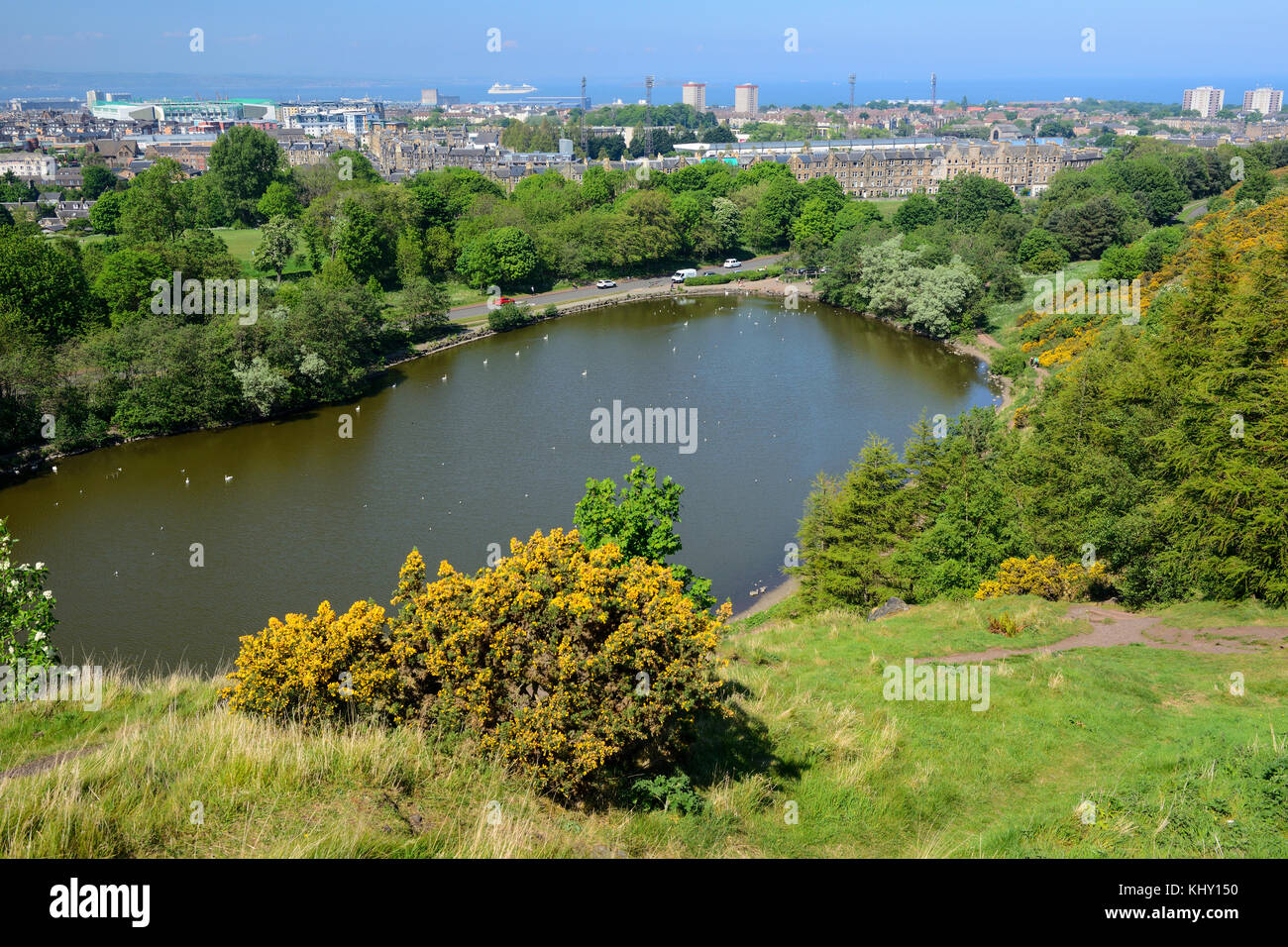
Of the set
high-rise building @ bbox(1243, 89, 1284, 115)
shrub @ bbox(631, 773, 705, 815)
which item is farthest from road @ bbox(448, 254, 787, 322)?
high-rise building @ bbox(1243, 89, 1284, 115)

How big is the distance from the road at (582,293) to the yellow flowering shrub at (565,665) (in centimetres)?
3756

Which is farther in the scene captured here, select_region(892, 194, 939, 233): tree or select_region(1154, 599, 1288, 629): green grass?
select_region(892, 194, 939, 233): tree

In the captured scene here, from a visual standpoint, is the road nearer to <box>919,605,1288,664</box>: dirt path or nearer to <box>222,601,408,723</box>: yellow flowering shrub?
<box>919,605,1288,664</box>: dirt path

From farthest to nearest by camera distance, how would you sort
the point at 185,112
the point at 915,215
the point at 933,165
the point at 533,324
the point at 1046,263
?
1. the point at 185,112
2. the point at 933,165
3. the point at 915,215
4. the point at 1046,263
5. the point at 533,324

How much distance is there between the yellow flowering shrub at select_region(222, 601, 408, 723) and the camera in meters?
7.75

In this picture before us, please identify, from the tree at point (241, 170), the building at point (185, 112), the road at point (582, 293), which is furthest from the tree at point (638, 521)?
the building at point (185, 112)

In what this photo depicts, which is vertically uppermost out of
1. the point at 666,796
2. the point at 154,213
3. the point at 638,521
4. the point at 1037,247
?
the point at 154,213

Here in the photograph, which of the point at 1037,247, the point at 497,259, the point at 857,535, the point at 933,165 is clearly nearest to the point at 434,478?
the point at 857,535

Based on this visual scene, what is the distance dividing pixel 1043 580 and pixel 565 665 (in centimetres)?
1175

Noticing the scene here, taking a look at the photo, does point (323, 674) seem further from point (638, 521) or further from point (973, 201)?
point (973, 201)

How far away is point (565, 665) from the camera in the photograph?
23.2ft

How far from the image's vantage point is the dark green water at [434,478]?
1992 centimetres

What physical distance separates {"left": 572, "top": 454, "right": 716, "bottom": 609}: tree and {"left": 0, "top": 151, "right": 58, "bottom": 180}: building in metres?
95.2

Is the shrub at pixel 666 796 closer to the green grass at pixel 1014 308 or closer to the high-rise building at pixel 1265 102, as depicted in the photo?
the green grass at pixel 1014 308
